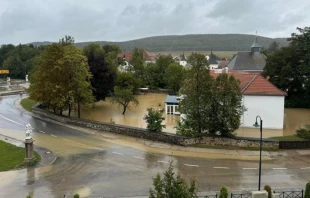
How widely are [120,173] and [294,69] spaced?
120 ft

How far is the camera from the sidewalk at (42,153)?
77.0 feet

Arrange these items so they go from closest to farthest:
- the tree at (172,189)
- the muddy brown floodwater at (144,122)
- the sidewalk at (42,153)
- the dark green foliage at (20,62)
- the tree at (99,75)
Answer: the tree at (172,189)
the sidewalk at (42,153)
the muddy brown floodwater at (144,122)
the tree at (99,75)
the dark green foliage at (20,62)

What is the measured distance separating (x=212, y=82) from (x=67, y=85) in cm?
1795

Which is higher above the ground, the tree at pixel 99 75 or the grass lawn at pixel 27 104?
the tree at pixel 99 75

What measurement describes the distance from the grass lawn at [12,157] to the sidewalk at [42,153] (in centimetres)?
37

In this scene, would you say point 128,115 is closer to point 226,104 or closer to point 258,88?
point 258,88

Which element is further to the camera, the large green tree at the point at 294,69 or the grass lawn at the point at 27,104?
the grass lawn at the point at 27,104

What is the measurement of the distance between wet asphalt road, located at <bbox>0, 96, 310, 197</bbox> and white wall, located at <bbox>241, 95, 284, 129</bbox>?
33.8 ft

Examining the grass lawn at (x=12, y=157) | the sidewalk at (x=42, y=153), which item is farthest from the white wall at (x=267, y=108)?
the grass lawn at (x=12, y=157)

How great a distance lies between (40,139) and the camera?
99.2 feet

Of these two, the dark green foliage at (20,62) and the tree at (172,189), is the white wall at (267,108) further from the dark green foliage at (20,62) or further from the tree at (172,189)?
the dark green foliage at (20,62)

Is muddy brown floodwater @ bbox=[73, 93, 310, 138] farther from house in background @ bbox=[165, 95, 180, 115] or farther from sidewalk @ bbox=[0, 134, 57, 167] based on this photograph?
sidewalk @ bbox=[0, 134, 57, 167]

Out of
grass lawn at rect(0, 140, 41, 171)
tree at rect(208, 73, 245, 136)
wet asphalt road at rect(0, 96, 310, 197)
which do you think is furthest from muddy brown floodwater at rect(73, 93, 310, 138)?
grass lawn at rect(0, 140, 41, 171)

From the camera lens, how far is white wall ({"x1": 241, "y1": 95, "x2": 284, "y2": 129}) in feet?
114
